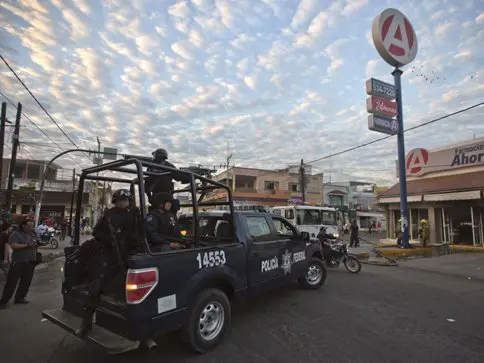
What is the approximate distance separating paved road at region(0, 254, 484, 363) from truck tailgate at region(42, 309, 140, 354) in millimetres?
461

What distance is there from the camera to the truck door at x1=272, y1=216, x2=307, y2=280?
572 cm

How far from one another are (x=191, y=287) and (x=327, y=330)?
227 cm

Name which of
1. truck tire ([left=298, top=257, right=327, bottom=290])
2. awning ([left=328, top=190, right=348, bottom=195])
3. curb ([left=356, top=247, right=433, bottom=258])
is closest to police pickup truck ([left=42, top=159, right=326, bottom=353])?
truck tire ([left=298, top=257, right=327, bottom=290])

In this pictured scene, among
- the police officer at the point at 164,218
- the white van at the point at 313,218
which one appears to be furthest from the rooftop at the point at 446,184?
the police officer at the point at 164,218

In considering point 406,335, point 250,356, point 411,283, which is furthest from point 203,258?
point 411,283

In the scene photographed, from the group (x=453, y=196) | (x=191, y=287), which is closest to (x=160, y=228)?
(x=191, y=287)

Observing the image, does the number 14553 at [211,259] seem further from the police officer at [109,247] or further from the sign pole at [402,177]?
the sign pole at [402,177]

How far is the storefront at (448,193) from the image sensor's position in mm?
15312

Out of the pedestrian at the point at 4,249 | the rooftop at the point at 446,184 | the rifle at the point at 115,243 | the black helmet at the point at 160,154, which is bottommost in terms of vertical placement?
the pedestrian at the point at 4,249

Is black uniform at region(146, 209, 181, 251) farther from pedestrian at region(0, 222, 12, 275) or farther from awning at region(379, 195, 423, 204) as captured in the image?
awning at region(379, 195, 423, 204)

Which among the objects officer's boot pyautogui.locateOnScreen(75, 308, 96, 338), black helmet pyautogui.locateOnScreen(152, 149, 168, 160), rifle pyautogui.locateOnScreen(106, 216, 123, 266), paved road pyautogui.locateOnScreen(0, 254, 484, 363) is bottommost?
paved road pyautogui.locateOnScreen(0, 254, 484, 363)

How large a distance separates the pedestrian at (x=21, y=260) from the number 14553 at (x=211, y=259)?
161 inches

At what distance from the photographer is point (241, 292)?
4.48 m

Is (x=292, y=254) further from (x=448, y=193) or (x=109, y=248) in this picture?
(x=448, y=193)
